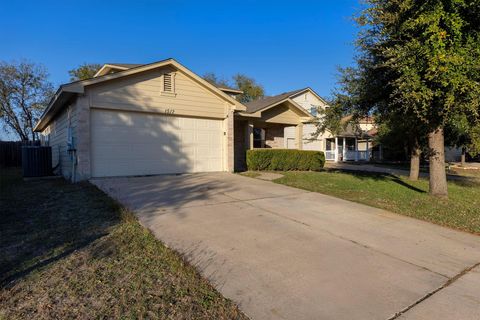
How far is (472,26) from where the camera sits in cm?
686

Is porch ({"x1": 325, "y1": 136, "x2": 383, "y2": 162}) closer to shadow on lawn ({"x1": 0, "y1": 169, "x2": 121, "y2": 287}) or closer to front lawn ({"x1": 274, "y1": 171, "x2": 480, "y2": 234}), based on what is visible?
front lawn ({"x1": 274, "y1": 171, "x2": 480, "y2": 234})

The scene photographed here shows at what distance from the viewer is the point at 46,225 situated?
16.5 feet

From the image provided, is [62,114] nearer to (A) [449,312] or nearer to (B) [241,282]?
(B) [241,282]

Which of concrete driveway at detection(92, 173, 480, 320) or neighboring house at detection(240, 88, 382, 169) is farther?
neighboring house at detection(240, 88, 382, 169)

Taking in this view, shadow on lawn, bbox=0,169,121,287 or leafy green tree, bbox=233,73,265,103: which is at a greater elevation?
leafy green tree, bbox=233,73,265,103

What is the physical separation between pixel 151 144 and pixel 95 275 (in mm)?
8264

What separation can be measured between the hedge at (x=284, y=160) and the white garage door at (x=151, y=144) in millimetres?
1660

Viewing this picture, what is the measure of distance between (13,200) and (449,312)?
8557 millimetres

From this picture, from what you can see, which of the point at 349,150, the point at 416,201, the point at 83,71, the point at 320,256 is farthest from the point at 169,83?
the point at 83,71

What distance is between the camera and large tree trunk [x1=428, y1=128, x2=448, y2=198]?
819cm

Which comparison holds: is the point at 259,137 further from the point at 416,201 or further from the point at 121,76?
the point at 416,201

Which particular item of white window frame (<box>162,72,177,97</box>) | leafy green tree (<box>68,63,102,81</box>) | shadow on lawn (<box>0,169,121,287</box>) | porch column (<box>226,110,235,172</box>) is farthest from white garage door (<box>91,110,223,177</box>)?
leafy green tree (<box>68,63,102,81</box>)

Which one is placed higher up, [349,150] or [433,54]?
[433,54]

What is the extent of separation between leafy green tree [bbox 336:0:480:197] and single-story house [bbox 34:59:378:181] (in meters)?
4.75
